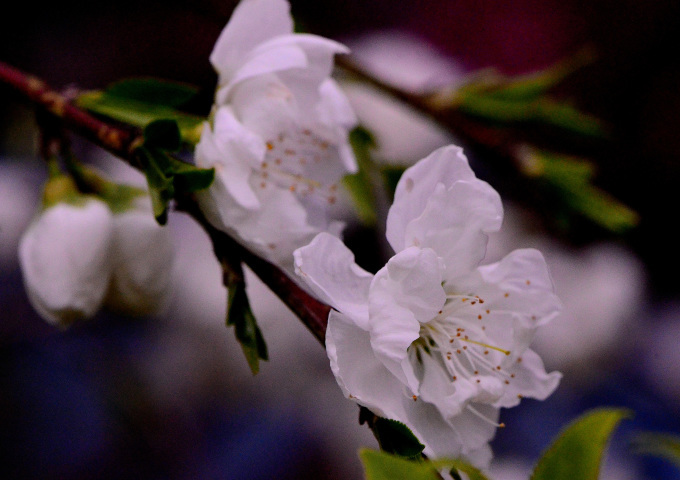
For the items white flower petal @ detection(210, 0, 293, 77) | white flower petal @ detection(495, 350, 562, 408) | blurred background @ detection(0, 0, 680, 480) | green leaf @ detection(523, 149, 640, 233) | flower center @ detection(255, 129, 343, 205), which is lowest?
blurred background @ detection(0, 0, 680, 480)

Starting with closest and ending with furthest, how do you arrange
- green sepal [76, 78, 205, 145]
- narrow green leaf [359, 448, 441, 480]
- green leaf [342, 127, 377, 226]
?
narrow green leaf [359, 448, 441, 480]
green sepal [76, 78, 205, 145]
green leaf [342, 127, 377, 226]

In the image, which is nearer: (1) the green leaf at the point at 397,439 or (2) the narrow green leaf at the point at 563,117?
(1) the green leaf at the point at 397,439

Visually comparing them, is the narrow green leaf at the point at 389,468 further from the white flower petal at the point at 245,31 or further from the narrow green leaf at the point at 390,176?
the narrow green leaf at the point at 390,176

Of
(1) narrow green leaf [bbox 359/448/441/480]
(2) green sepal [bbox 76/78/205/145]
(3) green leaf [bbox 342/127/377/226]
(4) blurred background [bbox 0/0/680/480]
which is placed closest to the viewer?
(1) narrow green leaf [bbox 359/448/441/480]

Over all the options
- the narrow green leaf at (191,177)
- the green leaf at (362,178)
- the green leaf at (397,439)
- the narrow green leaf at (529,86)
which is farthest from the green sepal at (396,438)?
the narrow green leaf at (529,86)

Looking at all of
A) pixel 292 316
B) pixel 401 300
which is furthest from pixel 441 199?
pixel 292 316

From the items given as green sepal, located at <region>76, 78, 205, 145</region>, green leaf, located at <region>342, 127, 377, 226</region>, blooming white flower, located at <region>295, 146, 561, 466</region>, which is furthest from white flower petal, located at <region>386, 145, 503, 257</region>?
green leaf, located at <region>342, 127, 377, 226</region>

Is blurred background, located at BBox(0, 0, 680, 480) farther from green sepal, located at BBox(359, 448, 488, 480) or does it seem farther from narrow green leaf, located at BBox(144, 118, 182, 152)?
green sepal, located at BBox(359, 448, 488, 480)

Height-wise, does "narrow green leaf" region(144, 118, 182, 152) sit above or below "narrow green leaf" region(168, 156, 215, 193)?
above

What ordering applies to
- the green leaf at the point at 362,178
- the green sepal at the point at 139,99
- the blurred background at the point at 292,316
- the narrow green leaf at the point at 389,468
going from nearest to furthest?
the narrow green leaf at the point at 389,468 → the green sepal at the point at 139,99 → the green leaf at the point at 362,178 → the blurred background at the point at 292,316
